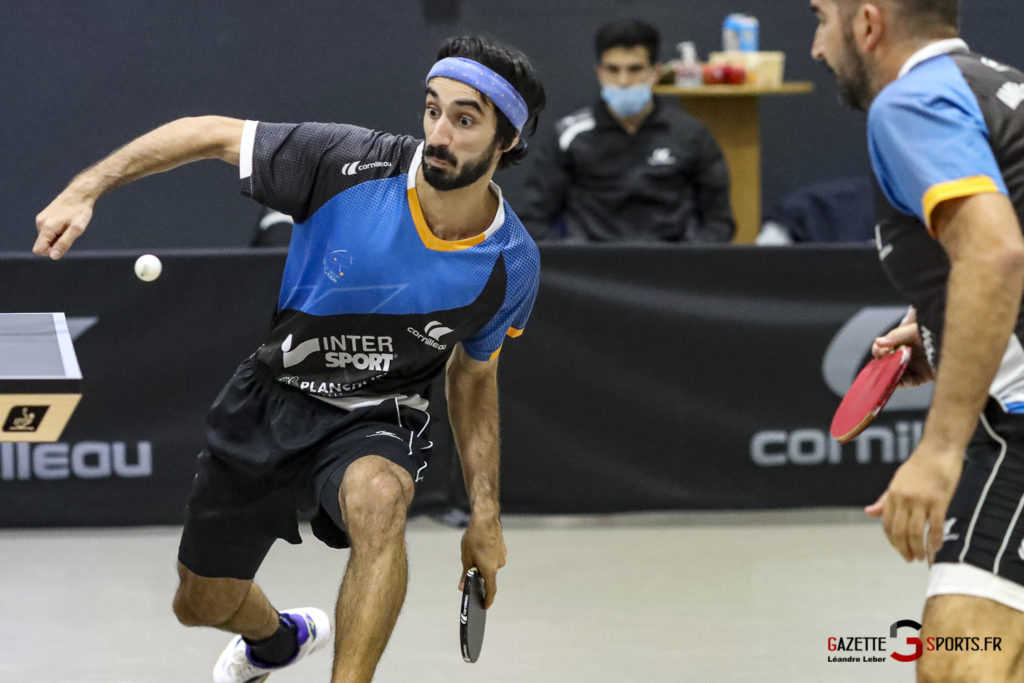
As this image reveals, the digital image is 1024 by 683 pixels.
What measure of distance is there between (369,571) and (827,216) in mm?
5594

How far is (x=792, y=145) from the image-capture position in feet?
28.5

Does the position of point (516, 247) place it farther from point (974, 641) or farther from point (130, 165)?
point (974, 641)

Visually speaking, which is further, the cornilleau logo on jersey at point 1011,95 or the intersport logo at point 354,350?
the intersport logo at point 354,350

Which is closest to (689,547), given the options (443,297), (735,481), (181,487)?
(735,481)

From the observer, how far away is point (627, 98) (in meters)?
7.12

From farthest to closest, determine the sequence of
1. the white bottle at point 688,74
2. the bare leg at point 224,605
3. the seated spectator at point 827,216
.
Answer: the seated spectator at point 827,216
the white bottle at point 688,74
the bare leg at point 224,605

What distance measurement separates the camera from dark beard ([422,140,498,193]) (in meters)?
3.32

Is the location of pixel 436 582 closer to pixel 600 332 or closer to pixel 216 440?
pixel 600 332

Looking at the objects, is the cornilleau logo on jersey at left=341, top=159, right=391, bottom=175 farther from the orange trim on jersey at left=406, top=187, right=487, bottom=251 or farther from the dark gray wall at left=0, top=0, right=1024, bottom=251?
the dark gray wall at left=0, top=0, right=1024, bottom=251

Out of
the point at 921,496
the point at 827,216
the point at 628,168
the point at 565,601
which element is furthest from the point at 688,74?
the point at 921,496

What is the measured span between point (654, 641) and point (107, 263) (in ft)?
9.29

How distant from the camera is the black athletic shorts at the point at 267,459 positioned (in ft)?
11.3

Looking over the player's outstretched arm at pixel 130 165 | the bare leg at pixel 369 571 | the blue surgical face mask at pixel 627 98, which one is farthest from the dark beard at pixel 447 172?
the blue surgical face mask at pixel 627 98

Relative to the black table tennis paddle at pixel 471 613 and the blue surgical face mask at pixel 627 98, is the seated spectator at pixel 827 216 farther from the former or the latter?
the black table tennis paddle at pixel 471 613
